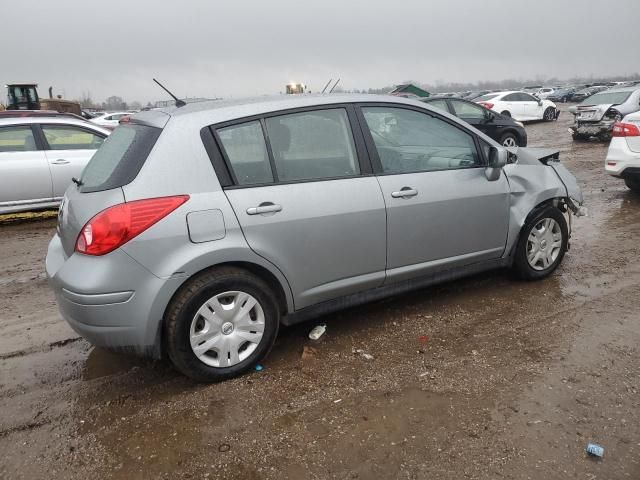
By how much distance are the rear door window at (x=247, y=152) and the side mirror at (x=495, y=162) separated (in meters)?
1.80

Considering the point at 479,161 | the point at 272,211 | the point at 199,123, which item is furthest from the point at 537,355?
the point at 199,123

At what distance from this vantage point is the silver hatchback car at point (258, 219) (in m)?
2.66

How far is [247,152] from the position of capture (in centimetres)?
296

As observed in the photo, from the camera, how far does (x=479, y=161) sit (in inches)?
150

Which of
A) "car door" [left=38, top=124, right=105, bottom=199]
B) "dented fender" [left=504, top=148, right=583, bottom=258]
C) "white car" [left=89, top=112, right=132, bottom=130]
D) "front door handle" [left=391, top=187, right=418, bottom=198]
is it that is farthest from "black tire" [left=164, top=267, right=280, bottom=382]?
"white car" [left=89, top=112, right=132, bottom=130]

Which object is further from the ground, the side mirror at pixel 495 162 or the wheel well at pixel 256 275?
the side mirror at pixel 495 162

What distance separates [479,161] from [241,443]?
2.72 metres

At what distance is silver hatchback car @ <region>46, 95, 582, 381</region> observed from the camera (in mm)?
2656

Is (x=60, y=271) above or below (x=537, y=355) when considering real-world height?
above

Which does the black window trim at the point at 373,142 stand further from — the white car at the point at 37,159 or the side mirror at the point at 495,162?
the white car at the point at 37,159

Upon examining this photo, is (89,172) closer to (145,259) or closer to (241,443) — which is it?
(145,259)

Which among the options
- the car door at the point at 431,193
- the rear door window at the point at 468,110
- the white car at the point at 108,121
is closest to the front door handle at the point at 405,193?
the car door at the point at 431,193

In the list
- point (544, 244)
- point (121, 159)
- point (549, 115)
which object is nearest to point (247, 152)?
point (121, 159)

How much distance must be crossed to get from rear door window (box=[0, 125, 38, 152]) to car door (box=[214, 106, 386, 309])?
547 centimetres
